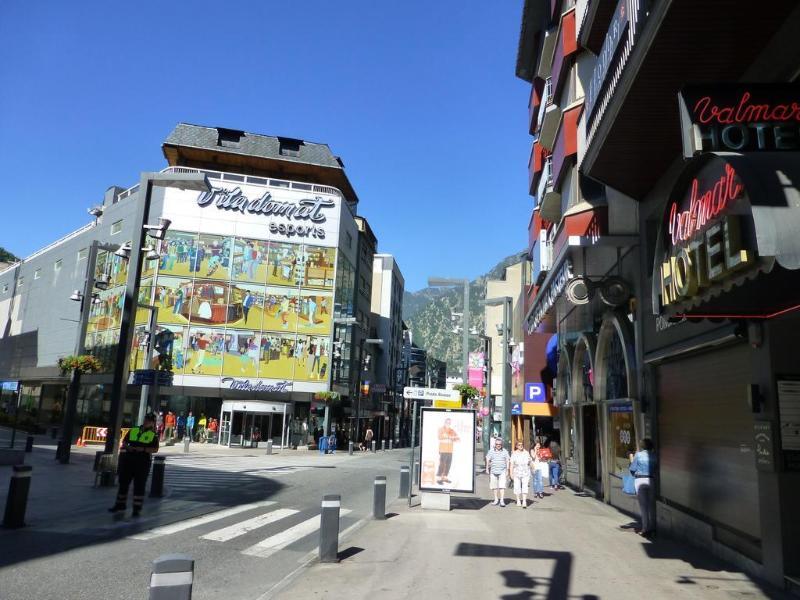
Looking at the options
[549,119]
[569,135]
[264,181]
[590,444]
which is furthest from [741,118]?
[264,181]

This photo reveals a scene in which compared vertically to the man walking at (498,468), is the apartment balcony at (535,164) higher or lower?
higher

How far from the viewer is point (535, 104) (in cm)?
2731

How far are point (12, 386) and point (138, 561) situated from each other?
2418 centimetres

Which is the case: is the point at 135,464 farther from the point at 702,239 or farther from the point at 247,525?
the point at 702,239

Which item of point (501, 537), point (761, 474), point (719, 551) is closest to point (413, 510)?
point (501, 537)

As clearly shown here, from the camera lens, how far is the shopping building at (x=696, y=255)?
19.6 feet

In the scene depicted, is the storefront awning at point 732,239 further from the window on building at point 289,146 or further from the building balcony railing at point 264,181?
the window on building at point 289,146

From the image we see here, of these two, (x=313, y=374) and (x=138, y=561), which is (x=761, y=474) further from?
(x=313, y=374)

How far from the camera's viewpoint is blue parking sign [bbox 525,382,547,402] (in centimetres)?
2667

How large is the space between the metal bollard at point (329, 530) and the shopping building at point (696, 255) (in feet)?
16.1

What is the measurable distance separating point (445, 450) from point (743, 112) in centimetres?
1001

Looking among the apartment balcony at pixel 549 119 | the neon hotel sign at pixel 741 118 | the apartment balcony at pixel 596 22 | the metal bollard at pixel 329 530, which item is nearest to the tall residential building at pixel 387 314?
the apartment balcony at pixel 549 119

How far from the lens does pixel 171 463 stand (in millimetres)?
23562

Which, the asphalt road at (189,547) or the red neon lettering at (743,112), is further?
the asphalt road at (189,547)
